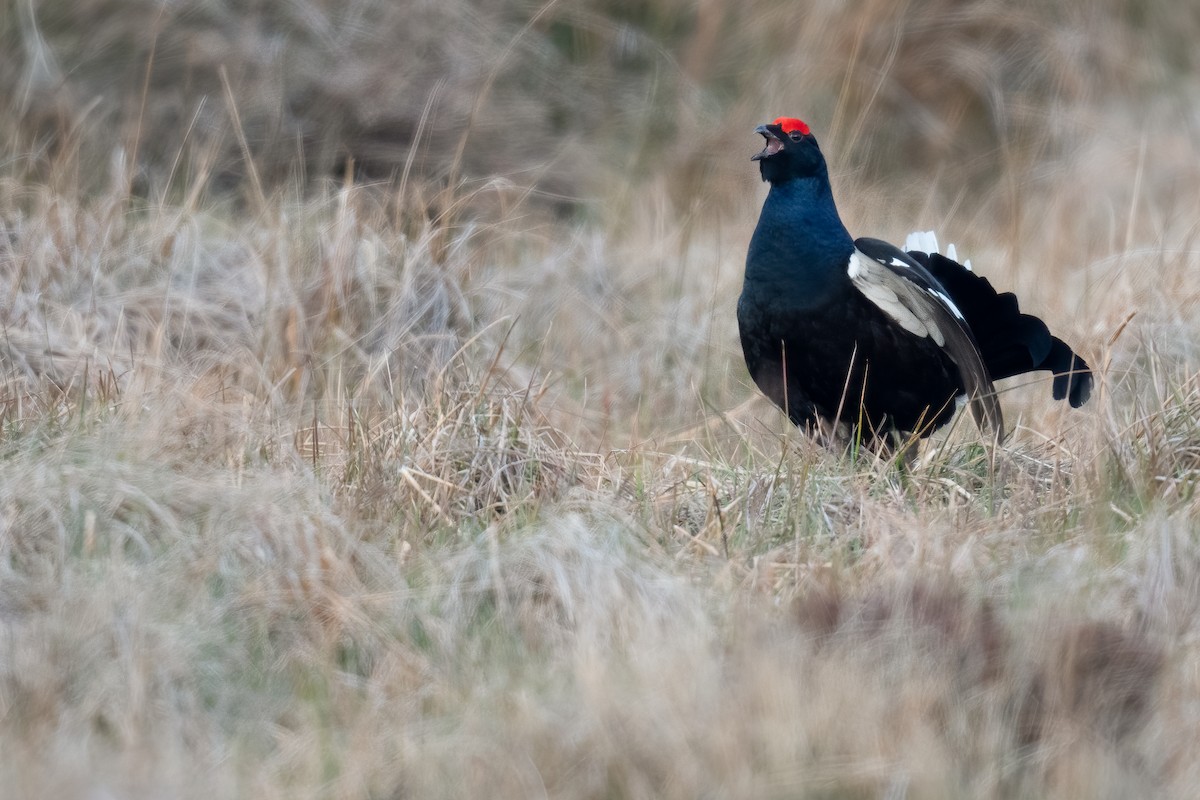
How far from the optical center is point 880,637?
7.69 ft

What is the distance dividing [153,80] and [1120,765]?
5.48 m

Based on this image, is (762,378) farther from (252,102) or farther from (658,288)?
(252,102)

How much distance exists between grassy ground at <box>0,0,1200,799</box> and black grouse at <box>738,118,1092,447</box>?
160 millimetres

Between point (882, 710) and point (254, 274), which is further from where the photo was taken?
point (254, 274)

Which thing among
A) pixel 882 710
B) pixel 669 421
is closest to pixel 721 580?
pixel 882 710

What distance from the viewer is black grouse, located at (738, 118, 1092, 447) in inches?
154

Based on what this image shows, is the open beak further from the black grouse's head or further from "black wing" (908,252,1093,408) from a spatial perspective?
"black wing" (908,252,1093,408)

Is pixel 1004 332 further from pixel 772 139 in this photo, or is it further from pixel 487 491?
pixel 487 491

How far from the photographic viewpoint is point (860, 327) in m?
3.92

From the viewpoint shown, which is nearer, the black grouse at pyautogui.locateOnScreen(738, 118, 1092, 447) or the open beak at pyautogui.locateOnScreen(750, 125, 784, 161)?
the black grouse at pyautogui.locateOnScreen(738, 118, 1092, 447)

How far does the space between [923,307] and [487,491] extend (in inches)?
49.6

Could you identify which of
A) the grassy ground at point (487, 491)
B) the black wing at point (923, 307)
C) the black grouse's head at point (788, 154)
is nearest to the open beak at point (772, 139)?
the black grouse's head at point (788, 154)

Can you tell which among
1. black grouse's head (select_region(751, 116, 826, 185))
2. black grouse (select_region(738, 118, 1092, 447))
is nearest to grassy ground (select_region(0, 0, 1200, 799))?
black grouse (select_region(738, 118, 1092, 447))

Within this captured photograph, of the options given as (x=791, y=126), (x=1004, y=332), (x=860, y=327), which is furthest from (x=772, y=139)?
(x=1004, y=332)
